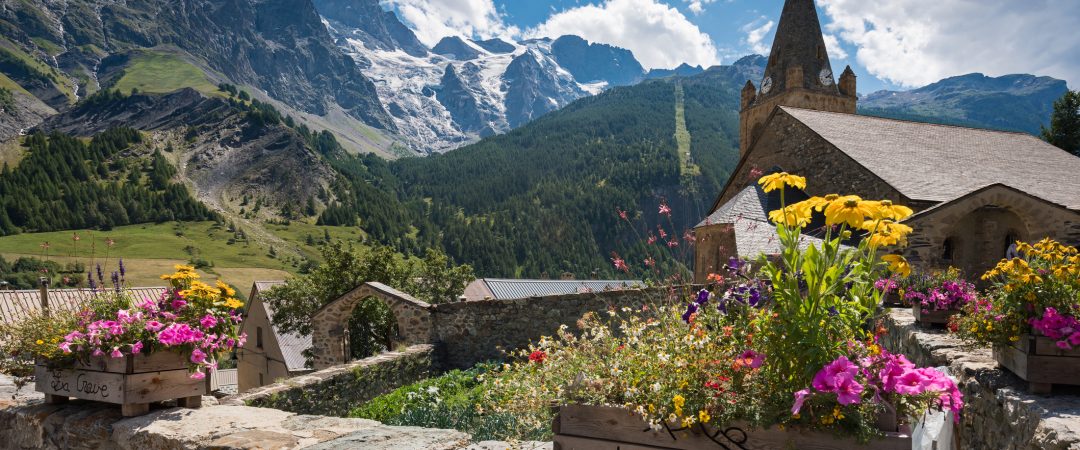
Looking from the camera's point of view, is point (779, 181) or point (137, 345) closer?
point (779, 181)

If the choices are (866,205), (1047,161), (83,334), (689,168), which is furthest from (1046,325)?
(689,168)

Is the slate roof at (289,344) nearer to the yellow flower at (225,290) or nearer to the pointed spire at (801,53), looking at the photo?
the yellow flower at (225,290)

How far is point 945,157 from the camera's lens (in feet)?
70.8

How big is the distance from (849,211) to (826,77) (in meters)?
40.5

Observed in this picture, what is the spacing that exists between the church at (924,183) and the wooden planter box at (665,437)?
10197 millimetres

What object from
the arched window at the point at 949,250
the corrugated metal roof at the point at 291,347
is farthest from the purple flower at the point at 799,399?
the corrugated metal roof at the point at 291,347

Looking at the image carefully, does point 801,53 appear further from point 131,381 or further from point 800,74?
point 131,381

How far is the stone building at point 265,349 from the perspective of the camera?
2856cm

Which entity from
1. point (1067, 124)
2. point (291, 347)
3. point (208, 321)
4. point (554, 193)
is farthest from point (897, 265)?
point (554, 193)

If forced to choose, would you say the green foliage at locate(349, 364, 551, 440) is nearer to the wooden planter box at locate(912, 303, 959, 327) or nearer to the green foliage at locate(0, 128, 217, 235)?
the wooden planter box at locate(912, 303, 959, 327)

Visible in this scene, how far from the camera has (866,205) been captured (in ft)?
8.74

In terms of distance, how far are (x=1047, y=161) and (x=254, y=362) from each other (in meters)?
36.3

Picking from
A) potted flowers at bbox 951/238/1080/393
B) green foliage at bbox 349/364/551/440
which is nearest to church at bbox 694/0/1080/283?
green foliage at bbox 349/364/551/440

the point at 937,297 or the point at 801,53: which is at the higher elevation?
the point at 801,53
